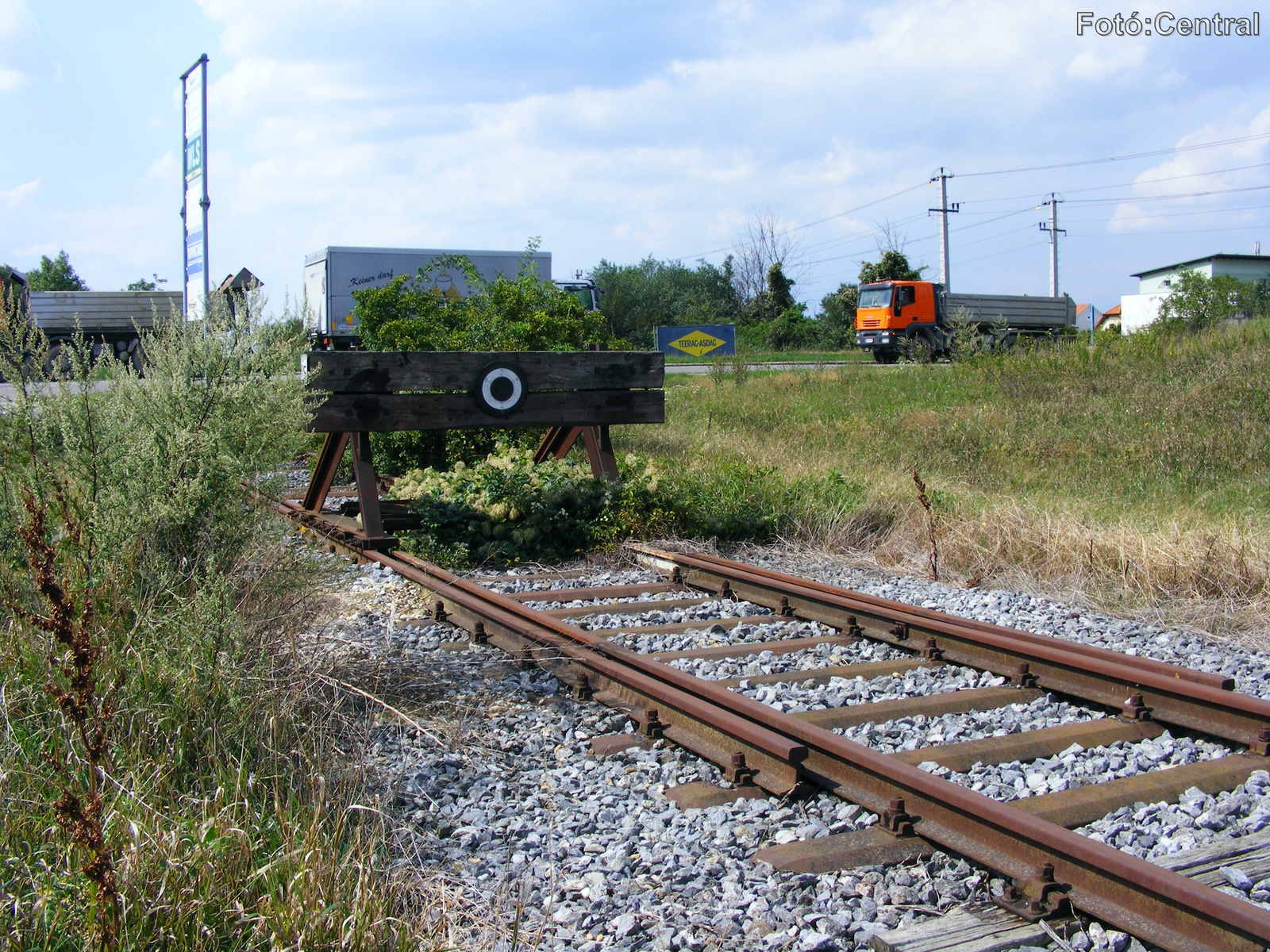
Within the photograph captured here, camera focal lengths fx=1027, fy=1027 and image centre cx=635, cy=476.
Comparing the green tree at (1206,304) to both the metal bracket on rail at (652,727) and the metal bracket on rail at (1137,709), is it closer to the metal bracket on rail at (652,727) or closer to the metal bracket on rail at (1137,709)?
the metal bracket on rail at (1137,709)

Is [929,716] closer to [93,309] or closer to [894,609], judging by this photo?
[894,609]

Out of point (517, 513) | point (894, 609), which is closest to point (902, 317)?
point (517, 513)

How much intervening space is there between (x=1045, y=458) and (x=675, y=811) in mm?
11232

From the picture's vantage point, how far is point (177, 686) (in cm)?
352

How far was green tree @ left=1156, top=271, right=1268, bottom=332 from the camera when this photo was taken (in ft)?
79.9

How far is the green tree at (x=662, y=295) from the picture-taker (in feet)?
228

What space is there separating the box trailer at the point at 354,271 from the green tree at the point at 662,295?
40503 millimetres

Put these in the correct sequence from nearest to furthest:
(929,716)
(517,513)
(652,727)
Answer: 1. (652,727)
2. (929,716)
3. (517,513)

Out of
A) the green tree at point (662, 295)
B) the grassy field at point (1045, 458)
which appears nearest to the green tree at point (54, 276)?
the green tree at point (662, 295)

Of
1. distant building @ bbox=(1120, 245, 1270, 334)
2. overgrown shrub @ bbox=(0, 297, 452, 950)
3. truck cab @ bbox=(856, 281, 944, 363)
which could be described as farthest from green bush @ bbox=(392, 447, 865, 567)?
distant building @ bbox=(1120, 245, 1270, 334)

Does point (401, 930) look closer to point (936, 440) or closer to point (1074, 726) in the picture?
point (1074, 726)

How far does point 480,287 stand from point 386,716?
12.0 meters

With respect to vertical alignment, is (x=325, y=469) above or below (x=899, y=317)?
below

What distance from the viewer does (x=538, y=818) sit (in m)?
3.40
